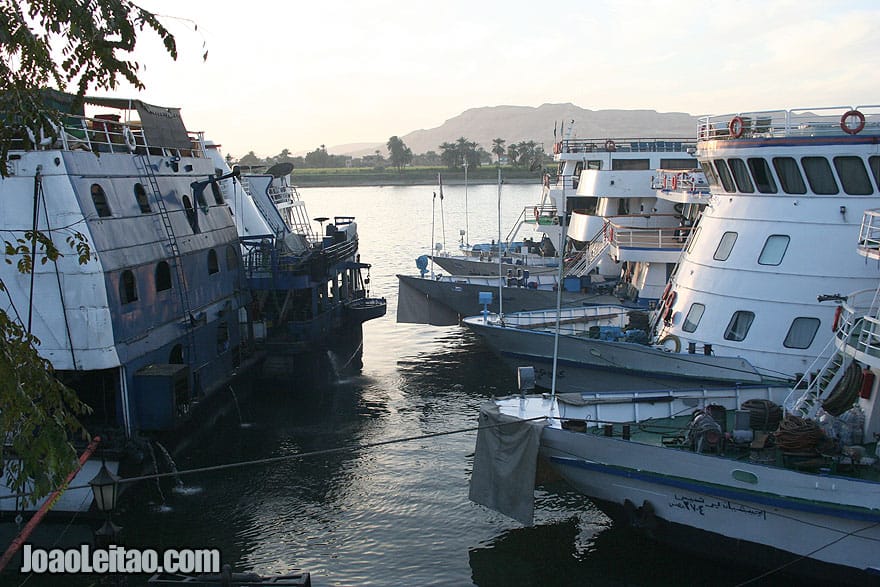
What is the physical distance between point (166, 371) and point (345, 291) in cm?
1492

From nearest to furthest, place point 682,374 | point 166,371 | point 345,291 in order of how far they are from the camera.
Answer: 1. point 166,371
2. point 682,374
3. point 345,291

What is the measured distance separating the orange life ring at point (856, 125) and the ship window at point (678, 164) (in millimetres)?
20036

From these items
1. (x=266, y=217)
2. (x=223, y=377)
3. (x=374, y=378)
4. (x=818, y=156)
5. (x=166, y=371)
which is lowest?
(x=374, y=378)

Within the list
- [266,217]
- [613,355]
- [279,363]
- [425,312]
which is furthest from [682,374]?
[266,217]

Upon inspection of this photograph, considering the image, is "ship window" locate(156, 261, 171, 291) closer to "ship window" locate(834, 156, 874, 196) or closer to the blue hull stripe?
the blue hull stripe

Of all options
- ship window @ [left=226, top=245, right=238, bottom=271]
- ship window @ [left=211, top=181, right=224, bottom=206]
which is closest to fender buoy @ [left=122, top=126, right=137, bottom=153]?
ship window @ [left=211, top=181, right=224, bottom=206]

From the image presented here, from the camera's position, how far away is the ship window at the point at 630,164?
128 ft

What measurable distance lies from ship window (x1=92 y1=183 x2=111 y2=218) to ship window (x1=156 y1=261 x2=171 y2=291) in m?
2.20

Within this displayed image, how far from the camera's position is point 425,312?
1303 inches

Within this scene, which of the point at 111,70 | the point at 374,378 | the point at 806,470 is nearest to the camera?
the point at 111,70

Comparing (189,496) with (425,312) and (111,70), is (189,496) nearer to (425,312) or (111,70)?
(111,70)

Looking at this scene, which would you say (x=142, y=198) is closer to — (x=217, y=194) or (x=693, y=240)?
(x=217, y=194)

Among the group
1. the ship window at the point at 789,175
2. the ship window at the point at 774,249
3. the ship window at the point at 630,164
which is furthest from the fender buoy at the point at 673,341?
the ship window at the point at 630,164

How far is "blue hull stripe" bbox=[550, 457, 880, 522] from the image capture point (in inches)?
508
